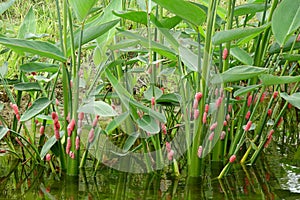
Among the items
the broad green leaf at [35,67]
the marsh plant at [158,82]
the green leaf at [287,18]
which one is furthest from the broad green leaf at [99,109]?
the green leaf at [287,18]

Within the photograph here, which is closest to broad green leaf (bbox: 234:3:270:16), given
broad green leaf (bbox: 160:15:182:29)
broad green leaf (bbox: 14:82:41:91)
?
broad green leaf (bbox: 160:15:182:29)

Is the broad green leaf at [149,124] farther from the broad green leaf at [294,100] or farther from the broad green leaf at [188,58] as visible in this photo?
the broad green leaf at [294,100]

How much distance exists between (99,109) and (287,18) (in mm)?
366

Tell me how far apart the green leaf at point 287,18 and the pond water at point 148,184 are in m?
0.30

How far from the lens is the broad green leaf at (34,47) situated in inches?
32.7

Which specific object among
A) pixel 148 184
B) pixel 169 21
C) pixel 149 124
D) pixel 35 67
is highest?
pixel 169 21

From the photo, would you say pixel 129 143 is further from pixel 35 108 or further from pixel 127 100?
pixel 35 108

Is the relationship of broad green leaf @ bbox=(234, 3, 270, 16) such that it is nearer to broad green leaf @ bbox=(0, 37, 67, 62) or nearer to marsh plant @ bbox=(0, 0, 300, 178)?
marsh plant @ bbox=(0, 0, 300, 178)

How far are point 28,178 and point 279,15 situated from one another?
1.89ft

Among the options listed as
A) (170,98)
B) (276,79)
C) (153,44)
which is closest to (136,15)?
(153,44)

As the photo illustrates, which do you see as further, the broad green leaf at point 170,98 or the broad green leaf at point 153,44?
the broad green leaf at point 170,98

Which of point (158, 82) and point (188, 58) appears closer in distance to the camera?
point (188, 58)

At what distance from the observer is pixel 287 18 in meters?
0.92

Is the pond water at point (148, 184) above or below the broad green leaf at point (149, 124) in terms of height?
below
